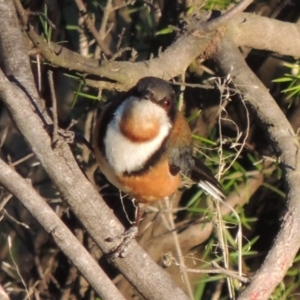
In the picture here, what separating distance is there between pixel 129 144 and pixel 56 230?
23.2 inches

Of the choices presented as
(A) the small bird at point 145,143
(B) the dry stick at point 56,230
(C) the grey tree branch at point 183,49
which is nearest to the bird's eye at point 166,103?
(A) the small bird at point 145,143

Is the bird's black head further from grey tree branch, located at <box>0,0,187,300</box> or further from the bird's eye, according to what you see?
grey tree branch, located at <box>0,0,187,300</box>

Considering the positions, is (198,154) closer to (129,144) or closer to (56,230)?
(129,144)

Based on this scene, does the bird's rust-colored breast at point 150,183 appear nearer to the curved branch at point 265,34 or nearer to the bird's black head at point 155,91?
the bird's black head at point 155,91

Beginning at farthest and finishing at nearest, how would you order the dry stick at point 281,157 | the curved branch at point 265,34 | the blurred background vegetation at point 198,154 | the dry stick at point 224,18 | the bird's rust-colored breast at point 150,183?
the blurred background vegetation at point 198,154, the curved branch at point 265,34, the bird's rust-colored breast at point 150,183, the dry stick at point 224,18, the dry stick at point 281,157

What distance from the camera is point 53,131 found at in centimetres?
211

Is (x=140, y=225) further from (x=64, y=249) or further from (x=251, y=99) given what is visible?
(x=64, y=249)

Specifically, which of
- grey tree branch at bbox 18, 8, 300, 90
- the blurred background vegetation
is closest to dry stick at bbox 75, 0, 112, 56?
the blurred background vegetation

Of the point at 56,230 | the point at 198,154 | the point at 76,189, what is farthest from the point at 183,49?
the point at 56,230

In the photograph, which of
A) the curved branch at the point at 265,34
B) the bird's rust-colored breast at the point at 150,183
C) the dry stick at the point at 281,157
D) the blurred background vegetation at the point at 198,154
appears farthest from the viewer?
the blurred background vegetation at the point at 198,154

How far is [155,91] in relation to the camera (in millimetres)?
2420

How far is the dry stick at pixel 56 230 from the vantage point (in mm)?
2066

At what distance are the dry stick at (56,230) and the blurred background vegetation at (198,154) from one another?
92 centimetres

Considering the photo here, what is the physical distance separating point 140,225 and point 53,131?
43.8 inches
